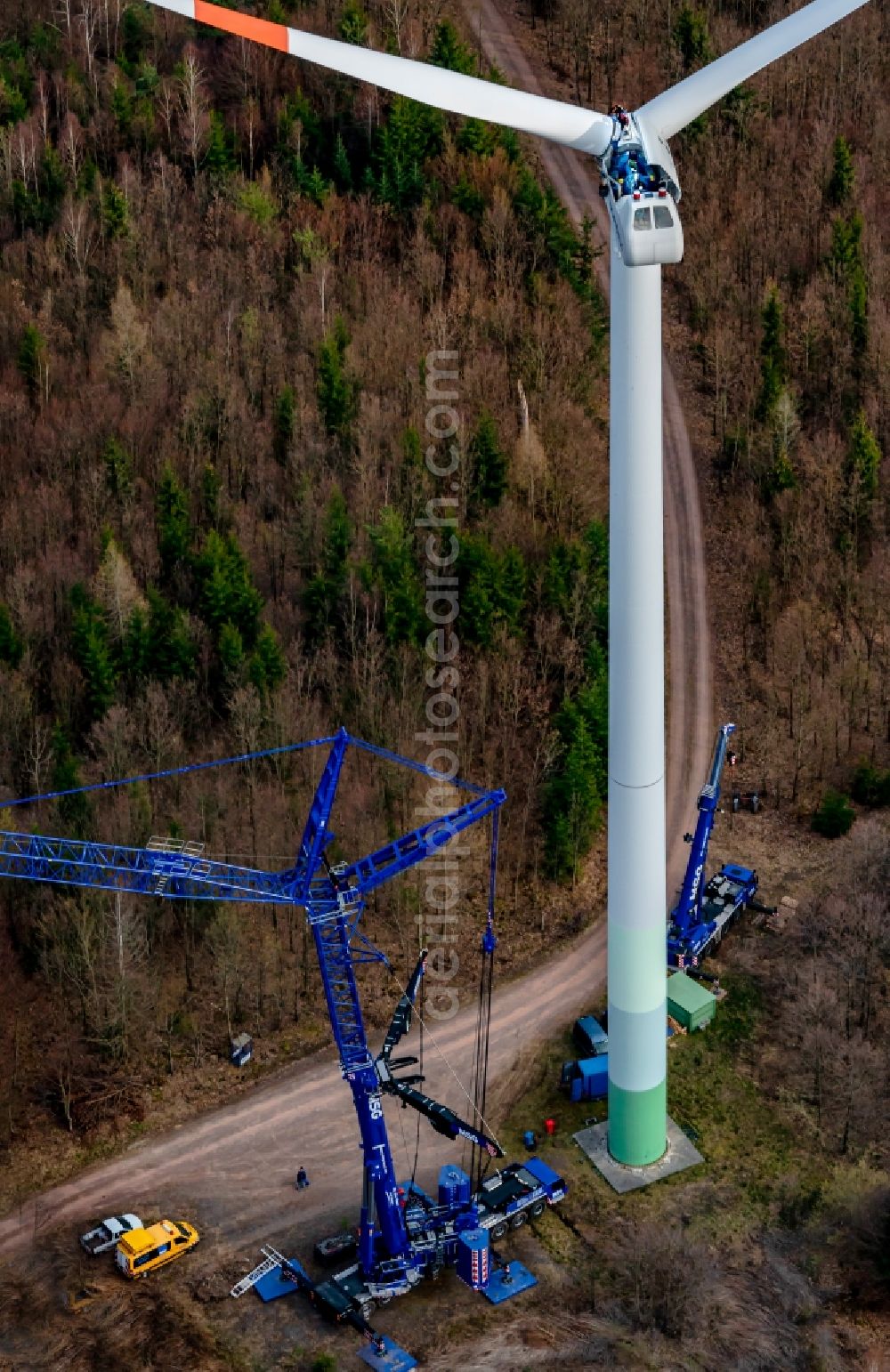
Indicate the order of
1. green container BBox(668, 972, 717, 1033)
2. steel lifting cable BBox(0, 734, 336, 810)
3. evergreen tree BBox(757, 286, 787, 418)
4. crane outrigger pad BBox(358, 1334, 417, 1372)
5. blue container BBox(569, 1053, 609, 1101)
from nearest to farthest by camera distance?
crane outrigger pad BBox(358, 1334, 417, 1372) < blue container BBox(569, 1053, 609, 1101) < green container BBox(668, 972, 717, 1033) < steel lifting cable BBox(0, 734, 336, 810) < evergreen tree BBox(757, 286, 787, 418)

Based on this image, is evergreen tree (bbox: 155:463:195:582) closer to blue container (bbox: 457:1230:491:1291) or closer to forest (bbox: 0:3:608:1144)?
forest (bbox: 0:3:608:1144)

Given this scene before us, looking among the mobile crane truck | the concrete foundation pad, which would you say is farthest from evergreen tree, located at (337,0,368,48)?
the concrete foundation pad

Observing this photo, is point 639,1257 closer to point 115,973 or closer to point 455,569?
point 115,973

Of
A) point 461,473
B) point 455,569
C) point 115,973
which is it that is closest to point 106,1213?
point 115,973

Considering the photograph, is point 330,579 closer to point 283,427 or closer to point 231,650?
point 231,650

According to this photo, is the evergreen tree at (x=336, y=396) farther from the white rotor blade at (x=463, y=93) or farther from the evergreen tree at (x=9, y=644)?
the white rotor blade at (x=463, y=93)

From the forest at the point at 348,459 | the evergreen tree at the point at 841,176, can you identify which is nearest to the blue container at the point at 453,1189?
the forest at the point at 348,459
